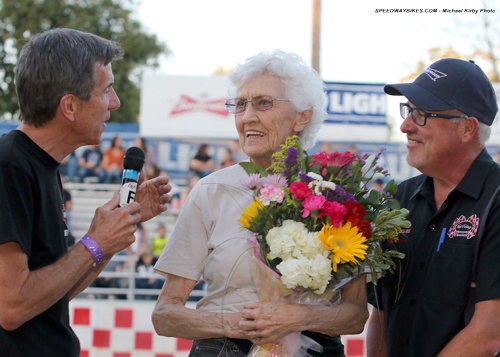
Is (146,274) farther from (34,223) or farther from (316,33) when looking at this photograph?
(34,223)

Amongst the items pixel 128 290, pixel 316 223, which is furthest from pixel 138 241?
pixel 316 223

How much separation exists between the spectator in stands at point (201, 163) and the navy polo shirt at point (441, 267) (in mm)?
13658

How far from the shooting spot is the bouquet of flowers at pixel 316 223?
9.54ft

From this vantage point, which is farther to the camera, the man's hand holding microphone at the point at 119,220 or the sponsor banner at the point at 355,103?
the sponsor banner at the point at 355,103

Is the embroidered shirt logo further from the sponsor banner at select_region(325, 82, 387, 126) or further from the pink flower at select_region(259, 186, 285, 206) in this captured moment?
the sponsor banner at select_region(325, 82, 387, 126)

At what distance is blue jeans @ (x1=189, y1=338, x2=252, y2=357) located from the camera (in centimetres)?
337

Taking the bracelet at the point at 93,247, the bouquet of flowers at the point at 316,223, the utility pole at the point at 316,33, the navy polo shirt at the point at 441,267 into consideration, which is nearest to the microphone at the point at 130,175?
the bracelet at the point at 93,247

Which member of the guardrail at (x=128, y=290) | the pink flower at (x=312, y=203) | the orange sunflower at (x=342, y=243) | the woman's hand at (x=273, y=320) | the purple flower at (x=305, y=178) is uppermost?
the purple flower at (x=305, y=178)

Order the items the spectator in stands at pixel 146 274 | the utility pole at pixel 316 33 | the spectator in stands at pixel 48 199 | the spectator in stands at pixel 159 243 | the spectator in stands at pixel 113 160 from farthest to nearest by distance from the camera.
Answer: the spectator in stands at pixel 113 160
the utility pole at pixel 316 33
the spectator in stands at pixel 159 243
the spectator in stands at pixel 146 274
the spectator in stands at pixel 48 199

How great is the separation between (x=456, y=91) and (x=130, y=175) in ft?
5.23

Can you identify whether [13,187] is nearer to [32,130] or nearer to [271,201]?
[32,130]

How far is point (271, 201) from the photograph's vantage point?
3.00m

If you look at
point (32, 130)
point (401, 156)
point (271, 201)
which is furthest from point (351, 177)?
point (401, 156)

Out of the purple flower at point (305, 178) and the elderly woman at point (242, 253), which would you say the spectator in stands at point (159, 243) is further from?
the purple flower at point (305, 178)
